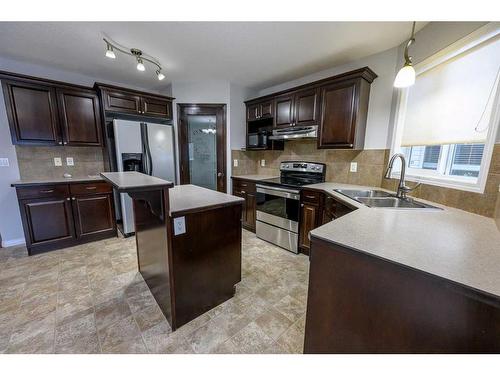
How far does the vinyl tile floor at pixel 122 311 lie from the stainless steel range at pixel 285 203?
0.40 metres

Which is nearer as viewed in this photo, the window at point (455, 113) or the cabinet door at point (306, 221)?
the window at point (455, 113)

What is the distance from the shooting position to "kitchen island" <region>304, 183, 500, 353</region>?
618mm

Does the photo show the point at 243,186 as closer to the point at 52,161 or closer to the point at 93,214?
the point at 93,214

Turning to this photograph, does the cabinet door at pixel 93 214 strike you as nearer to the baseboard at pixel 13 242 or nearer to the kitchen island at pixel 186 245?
the baseboard at pixel 13 242

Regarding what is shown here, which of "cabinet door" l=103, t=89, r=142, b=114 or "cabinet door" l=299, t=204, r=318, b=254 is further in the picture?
"cabinet door" l=103, t=89, r=142, b=114

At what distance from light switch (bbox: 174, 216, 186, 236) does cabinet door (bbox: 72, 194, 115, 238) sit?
→ 2223mm

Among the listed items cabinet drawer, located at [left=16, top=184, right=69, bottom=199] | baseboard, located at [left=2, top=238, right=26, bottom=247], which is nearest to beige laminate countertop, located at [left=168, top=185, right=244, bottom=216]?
cabinet drawer, located at [left=16, top=184, right=69, bottom=199]

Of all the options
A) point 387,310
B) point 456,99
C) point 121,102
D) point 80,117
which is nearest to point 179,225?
point 387,310

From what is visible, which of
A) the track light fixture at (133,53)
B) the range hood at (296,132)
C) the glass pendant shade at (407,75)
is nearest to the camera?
the glass pendant shade at (407,75)

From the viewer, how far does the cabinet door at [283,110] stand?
9.23ft

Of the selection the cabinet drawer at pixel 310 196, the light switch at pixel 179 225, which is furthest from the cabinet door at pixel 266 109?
the light switch at pixel 179 225

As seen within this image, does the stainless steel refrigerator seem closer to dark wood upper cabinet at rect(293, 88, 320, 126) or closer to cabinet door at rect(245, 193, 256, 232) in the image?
cabinet door at rect(245, 193, 256, 232)

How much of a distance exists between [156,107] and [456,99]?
3663mm
